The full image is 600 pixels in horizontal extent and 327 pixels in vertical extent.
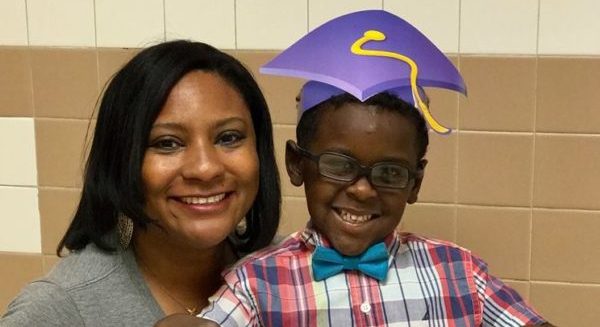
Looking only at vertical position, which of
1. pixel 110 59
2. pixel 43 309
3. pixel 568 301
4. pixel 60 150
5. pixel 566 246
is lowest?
pixel 568 301

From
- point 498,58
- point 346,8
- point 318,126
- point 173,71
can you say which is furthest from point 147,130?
point 498,58

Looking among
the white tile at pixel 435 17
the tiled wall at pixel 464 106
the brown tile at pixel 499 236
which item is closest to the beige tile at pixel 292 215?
the tiled wall at pixel 464 106

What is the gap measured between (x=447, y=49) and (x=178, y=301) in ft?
2.76

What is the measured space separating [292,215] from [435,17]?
588mm

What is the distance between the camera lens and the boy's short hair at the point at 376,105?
1.08m

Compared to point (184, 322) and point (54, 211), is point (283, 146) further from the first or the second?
point (184, 322)

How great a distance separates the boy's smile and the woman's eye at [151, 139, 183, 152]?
0.20m

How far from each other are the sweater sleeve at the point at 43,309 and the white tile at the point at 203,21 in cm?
83

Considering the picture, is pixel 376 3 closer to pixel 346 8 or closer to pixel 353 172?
pixel 346 8

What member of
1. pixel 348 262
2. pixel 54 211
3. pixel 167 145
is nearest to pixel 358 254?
pixel 348 262

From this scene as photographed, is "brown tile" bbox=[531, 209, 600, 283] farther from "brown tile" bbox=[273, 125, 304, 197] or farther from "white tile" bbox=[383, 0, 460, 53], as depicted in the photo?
"brown tile" bbox=[273, 125, 304, 197]

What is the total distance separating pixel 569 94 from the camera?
1612 mm

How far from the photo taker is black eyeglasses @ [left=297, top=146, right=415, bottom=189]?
108cm

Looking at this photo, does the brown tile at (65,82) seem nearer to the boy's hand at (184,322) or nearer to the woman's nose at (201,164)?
the woman's nose at (201,164)
